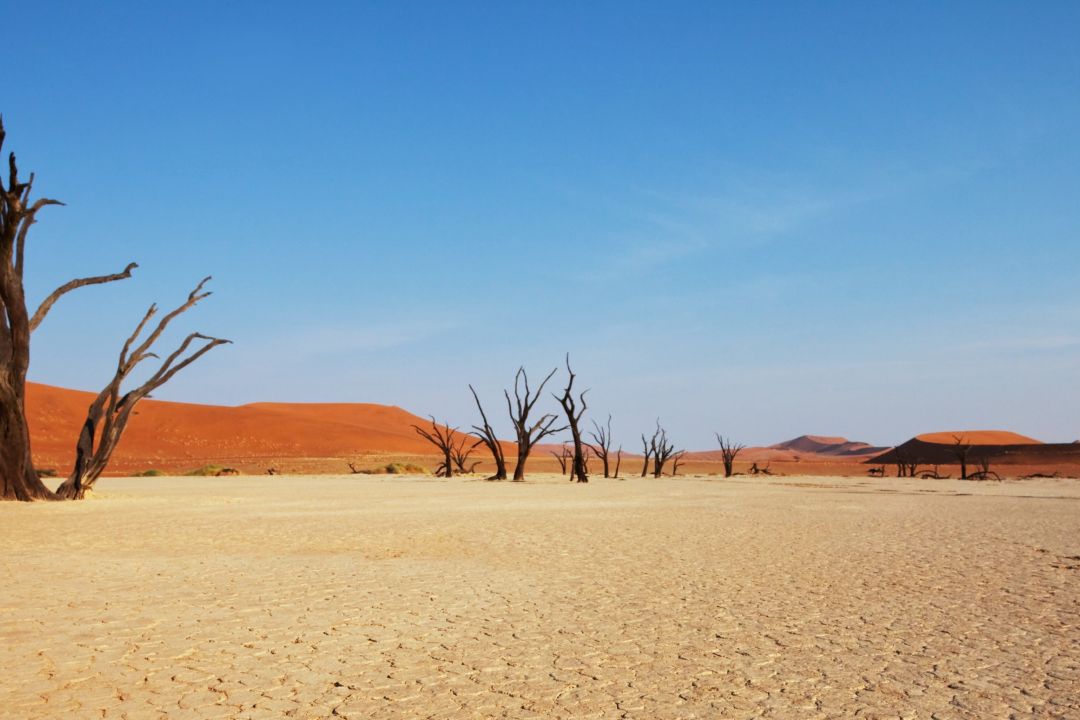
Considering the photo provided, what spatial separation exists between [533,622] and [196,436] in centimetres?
6269

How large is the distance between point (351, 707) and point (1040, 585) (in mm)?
6352

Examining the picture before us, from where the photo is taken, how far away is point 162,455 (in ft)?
174

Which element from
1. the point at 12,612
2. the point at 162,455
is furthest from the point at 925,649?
the point at 162,455

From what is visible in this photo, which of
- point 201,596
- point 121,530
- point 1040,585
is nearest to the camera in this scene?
point 201,596

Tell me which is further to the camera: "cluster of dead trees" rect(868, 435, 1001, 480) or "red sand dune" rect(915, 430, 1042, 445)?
"red sand dune" rect(915, 430, 1042, 445)

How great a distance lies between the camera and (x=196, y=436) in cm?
6256

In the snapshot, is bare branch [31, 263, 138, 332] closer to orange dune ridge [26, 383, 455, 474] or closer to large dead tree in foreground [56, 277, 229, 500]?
large dead tree in foreground [56, 277, 229, 500]

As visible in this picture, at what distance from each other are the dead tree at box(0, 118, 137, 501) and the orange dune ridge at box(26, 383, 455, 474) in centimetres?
2691

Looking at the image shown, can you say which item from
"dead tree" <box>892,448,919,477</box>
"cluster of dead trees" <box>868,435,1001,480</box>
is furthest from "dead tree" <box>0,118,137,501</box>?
"dead tree" <box>892,448,919,477</box>

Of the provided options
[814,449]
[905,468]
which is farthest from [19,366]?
[814,449]

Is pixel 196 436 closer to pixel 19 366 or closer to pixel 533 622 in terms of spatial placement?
pixel 19 366

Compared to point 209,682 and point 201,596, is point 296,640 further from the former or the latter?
point 201,596

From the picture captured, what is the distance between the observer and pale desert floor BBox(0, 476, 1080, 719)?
159 inches

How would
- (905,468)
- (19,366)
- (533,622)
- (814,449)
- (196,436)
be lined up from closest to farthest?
(533,622) → (19,366) → (905,468) → (196,436) → (814,449)
